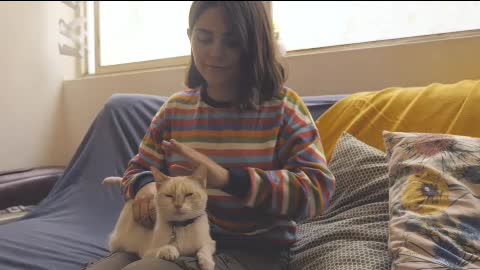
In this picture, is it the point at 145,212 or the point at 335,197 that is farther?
the point at 335,197

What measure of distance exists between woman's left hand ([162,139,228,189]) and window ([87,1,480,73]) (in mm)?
808

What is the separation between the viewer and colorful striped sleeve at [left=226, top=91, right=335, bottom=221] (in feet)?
1.93

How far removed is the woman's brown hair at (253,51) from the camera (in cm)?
48

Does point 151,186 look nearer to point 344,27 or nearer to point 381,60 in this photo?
point 381,60

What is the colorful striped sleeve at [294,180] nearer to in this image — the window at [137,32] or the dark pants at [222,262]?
the dark pants at [222,262]

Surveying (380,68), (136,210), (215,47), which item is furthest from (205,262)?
(380,68)

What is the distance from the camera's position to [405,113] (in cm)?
102

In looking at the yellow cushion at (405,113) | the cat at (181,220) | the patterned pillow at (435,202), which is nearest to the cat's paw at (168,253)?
the cat at (181,220)

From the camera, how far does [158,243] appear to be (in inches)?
23.6

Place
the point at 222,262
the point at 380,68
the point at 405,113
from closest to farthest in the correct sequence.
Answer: the point at 222,262
the point at 405,113
the point at 380,68

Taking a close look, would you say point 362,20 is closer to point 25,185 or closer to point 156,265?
point 156,265

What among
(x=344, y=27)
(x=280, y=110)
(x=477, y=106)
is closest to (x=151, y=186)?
(x=280, y=110)

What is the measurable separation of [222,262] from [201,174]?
0.59ft

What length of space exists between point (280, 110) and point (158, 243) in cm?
30
